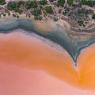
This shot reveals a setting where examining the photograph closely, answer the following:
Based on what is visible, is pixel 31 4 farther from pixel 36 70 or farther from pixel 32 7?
pixel 36 70

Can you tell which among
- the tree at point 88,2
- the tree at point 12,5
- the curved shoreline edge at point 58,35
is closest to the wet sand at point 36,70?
the curved shoreline edge at point 58,35

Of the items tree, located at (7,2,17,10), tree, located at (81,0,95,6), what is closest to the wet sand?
tree, located at (7,2,17,10)

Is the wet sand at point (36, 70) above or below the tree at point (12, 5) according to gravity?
below

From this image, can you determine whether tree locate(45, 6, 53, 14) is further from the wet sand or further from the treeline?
the wet sand

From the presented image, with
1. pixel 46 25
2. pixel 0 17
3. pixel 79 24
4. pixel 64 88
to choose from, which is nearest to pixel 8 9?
pixel 0 17

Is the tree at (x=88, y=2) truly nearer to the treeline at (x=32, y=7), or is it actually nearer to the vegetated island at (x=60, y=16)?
the vegetated island at (x=60, y=16)

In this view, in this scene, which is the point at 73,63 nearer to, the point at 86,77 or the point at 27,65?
the point at 86,77


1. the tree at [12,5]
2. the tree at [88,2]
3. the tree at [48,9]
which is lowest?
the tree at [48,9]

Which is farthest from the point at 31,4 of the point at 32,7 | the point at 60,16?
the point at 60,16
